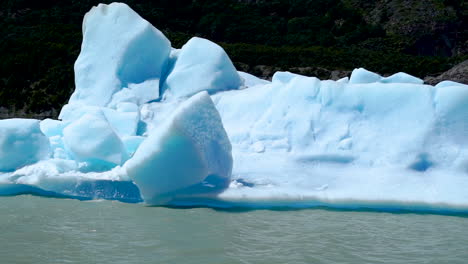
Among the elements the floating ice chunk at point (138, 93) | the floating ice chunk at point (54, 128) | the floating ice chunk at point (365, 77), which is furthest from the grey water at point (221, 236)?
the floating ice chunk at point (365, 77)

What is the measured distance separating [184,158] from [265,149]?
1.45m

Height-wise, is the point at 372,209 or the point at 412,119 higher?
the point at 412,119

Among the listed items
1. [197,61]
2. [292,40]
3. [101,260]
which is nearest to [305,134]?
[197,61]

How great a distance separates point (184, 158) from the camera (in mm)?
5816

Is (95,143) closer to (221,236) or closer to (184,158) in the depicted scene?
(184,158)

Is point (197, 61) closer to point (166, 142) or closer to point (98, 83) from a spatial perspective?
point (98, 83)

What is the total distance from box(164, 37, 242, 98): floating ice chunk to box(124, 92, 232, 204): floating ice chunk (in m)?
2.40

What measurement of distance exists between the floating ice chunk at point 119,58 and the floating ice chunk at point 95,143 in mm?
1803

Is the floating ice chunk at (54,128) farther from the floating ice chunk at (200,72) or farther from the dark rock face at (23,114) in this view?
the dark rock face at (23,114)

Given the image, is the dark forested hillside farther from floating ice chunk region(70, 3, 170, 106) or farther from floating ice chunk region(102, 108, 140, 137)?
floating ice chunk region(102, 108, 140, 137)

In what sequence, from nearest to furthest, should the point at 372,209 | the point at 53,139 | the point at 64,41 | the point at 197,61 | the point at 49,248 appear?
the point at 49,248, the point at 372,209, the point at 53,139, the point at 197,61, the point at 64,41

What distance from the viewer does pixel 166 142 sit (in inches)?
228

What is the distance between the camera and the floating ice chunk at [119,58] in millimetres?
8820

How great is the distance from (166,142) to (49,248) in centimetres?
183
